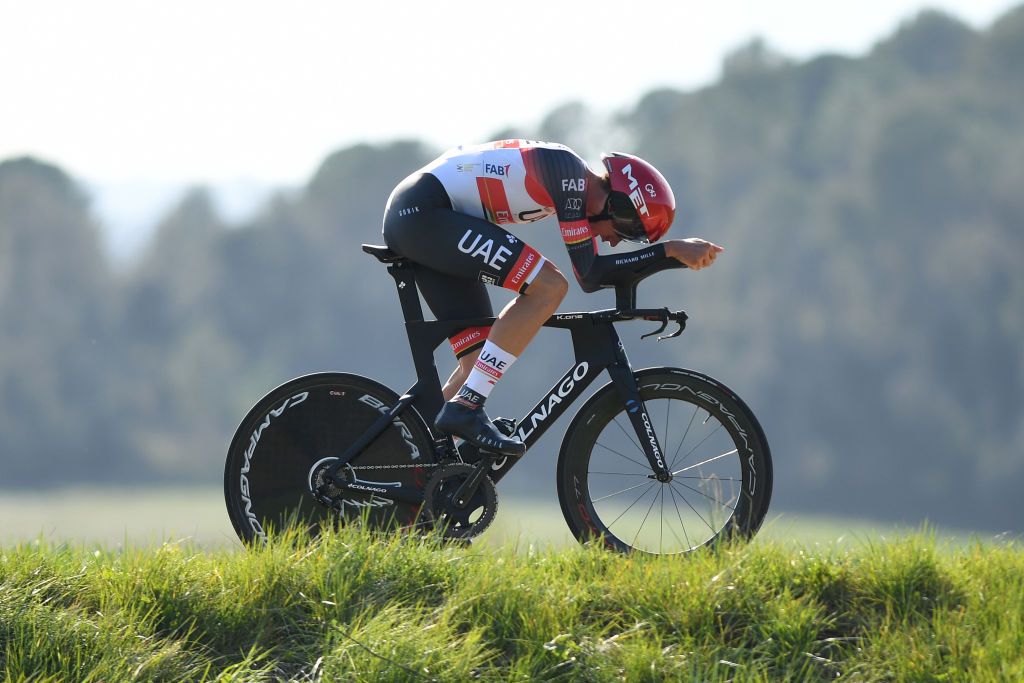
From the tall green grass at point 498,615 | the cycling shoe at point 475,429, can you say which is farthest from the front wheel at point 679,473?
the tall green grass at point 498,615

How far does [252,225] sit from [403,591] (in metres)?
113

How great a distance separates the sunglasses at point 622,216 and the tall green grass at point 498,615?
1.57 m

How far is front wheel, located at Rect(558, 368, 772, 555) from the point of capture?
5332mm

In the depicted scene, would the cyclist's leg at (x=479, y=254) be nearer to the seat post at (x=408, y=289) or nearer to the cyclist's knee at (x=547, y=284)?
the cyclist's knee at (x=547, y=284)

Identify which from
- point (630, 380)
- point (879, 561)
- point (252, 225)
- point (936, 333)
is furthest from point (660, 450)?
point (252, 225)

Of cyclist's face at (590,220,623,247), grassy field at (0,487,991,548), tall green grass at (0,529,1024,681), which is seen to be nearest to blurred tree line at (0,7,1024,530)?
grassy field at (0,487,991,548)

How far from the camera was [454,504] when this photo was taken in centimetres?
534

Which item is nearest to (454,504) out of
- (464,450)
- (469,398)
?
(464,450)

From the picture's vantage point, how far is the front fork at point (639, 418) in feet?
17.7

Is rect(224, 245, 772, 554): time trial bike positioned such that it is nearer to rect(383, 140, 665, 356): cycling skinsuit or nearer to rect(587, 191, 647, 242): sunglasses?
rect(383, 140, 665, 356): cycling skinsuit

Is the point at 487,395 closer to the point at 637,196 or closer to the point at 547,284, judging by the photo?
the point at 547,284

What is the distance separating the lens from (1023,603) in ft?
14.4

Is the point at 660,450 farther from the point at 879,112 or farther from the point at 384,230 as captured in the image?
the point at 879,112

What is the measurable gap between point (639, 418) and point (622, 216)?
922mm
